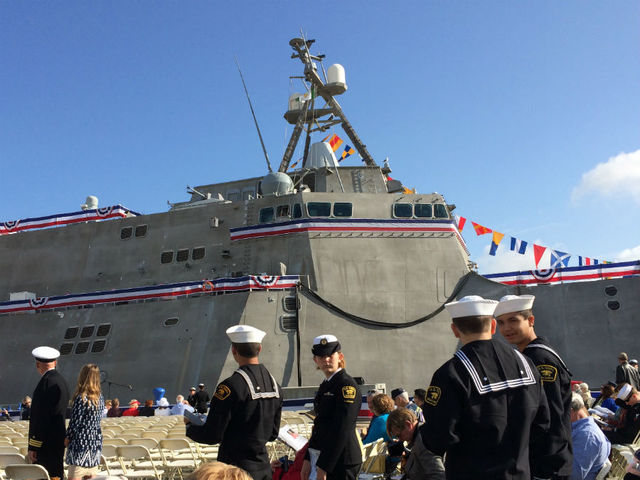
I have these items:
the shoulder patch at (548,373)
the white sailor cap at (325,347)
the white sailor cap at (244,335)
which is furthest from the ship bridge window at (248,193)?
the shoulder patch at (548,373)

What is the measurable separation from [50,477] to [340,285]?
12.0 m

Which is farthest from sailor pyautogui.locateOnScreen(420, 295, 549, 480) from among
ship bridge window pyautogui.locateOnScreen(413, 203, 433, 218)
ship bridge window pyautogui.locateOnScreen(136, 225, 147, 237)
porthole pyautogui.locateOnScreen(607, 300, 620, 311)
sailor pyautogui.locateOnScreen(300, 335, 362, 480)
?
ship bridge window pyautogui.locateOnScreen(136, 225, 147, 237)

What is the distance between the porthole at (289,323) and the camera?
52.6 feet

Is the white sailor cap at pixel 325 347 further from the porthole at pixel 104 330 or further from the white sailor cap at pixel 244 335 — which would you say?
the porthole at pixel 104 330

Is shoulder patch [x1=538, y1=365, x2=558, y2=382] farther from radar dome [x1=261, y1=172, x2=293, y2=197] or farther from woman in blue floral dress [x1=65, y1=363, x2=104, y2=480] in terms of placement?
radar dome [x1=261, y1=172, x2=293, y2=197]

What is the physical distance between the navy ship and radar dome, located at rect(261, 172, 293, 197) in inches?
1.8

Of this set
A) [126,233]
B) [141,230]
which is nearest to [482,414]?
[141,230]

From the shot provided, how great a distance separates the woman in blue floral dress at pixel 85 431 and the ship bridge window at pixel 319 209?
494 inches

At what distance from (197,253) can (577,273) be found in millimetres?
11276

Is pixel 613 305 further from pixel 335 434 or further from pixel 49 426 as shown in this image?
pixel 49 426

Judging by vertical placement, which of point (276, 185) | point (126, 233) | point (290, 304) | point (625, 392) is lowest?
point (625, 392)

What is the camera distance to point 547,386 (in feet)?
12.2

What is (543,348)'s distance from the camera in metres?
3.89

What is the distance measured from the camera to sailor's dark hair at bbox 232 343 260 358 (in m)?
4.46
